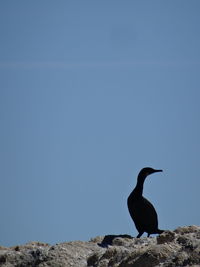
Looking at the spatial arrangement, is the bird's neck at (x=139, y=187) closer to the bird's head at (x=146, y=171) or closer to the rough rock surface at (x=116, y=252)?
the bird's head at (x=146, y=171)

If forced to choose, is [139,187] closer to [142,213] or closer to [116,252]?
[142,213]

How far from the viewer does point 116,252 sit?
52.0ft

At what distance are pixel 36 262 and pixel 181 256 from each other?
3522 millimetres

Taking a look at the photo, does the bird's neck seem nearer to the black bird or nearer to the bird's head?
the black bird

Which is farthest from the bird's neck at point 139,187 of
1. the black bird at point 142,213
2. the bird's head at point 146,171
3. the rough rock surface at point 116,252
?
the rough rock surface at point 116,252

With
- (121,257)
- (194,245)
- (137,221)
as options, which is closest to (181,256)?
(194,245)

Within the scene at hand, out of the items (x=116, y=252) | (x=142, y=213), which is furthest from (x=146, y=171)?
(x=116, y=252)

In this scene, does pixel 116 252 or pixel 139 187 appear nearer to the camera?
pixel 116 252

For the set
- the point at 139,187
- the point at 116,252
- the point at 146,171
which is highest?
the point at 146,171

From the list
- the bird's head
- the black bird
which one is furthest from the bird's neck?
the bird's head

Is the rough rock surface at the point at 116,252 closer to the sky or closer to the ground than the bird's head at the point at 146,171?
closer to the ground

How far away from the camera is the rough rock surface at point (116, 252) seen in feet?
48.4

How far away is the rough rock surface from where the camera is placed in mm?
14766

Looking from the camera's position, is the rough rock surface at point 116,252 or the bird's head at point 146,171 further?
the bird's head at point 146,171
